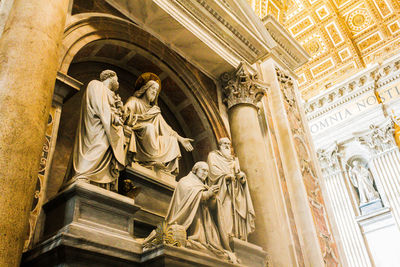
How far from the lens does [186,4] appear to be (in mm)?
6543

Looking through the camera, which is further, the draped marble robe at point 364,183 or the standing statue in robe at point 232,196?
the draped marble robe at point 364,183

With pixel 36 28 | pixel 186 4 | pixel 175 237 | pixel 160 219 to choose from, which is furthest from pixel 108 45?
pixel 175 237

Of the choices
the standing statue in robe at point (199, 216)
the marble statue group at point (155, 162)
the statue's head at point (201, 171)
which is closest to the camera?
the marble statue group at point (155, 162)

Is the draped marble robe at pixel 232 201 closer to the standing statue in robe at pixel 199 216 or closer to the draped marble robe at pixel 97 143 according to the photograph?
the standing statue in robe at pixel 199 216

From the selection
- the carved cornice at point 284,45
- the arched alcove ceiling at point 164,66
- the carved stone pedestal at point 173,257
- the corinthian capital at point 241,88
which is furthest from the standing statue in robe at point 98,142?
the carved cornice at point 284,45

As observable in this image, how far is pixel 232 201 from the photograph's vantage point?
5250 mm

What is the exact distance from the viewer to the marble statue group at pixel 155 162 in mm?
4035

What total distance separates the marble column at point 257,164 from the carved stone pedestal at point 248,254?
636 mm

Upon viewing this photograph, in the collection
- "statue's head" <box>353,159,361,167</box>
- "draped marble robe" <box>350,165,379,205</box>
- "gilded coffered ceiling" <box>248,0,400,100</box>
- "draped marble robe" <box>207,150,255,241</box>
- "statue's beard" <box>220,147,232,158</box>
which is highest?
"gilded coffered ceiling" <box>248,0,400,100</box>

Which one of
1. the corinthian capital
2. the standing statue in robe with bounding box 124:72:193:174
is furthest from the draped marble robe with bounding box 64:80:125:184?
the corinthian capital

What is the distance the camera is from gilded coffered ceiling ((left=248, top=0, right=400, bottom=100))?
15102 millimetres

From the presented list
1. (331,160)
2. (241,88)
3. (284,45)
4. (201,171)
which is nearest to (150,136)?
(201,171)

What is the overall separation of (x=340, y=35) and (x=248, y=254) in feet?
44.0

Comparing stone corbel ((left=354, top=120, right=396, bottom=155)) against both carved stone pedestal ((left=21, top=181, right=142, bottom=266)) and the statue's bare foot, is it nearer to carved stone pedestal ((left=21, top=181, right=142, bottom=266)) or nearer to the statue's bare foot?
the statue's bare foot
